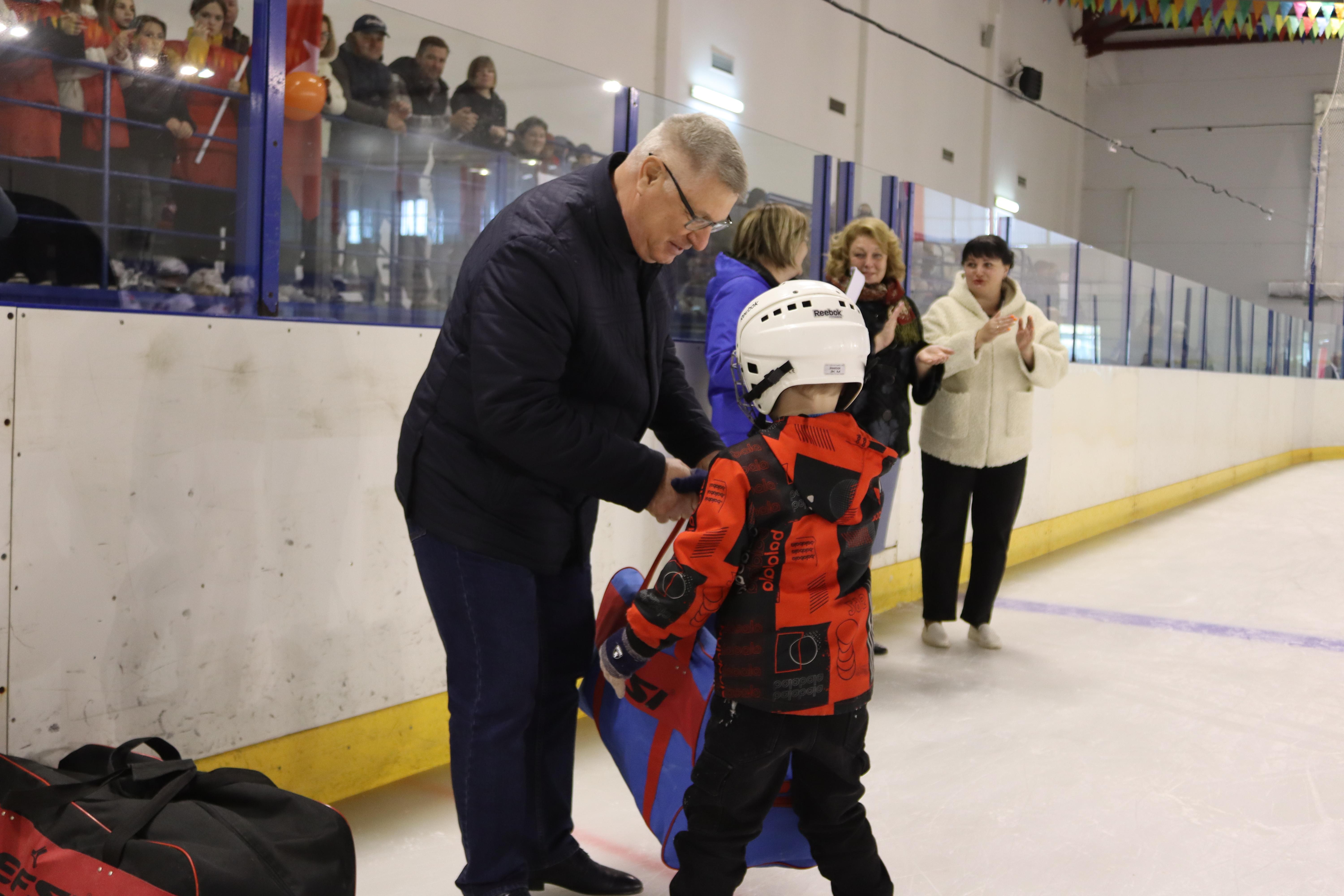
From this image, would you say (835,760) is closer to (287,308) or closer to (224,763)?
(224,763)

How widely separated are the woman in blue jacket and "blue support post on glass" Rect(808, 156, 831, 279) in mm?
881

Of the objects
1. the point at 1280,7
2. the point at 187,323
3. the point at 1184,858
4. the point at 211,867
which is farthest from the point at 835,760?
the point at 1280,7

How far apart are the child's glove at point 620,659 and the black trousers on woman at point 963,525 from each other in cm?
221

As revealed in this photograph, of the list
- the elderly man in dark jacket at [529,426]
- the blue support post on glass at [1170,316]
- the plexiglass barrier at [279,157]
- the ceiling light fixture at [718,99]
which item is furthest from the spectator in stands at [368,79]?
the blue support post on glass at [1170,316]

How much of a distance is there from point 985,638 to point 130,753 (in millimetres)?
2876

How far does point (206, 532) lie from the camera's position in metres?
2.02

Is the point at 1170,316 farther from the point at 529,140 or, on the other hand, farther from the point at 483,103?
the point at 483,103

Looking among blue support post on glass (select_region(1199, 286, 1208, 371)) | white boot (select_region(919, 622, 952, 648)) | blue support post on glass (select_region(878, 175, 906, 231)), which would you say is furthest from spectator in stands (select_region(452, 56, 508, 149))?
blue support post on glass (select_region(1199, 286, 1208, 371))

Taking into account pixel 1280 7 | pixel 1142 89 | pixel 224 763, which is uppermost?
pixel 1142 89

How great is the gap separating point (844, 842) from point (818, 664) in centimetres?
29

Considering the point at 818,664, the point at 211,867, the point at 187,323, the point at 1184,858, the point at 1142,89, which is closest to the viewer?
the point at 211,867

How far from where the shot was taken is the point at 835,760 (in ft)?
5.22

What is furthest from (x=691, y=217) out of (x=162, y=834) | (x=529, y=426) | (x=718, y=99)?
(x=718, y=99)

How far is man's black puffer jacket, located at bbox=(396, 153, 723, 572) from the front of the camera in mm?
1415
